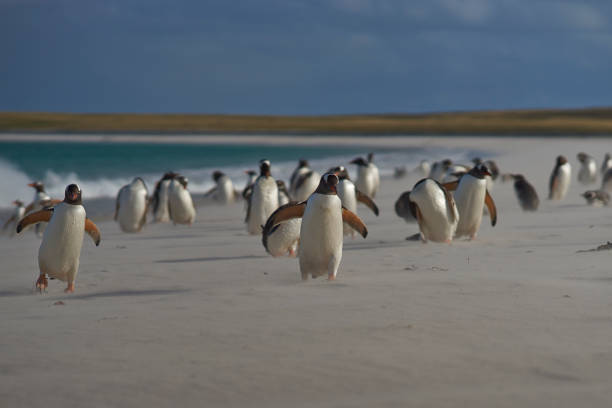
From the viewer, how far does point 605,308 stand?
→ 4.89m

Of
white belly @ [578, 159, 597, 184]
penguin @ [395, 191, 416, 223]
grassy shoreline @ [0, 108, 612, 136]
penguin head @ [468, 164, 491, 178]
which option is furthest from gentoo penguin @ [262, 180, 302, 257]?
grassy shoreline @ [0, 108, 612, 136]

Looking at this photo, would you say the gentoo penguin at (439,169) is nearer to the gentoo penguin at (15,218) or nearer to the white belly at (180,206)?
the white belly at (180,206)

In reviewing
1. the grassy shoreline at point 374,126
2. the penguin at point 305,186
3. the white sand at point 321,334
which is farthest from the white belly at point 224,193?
the grassy shoreline at point 374,126

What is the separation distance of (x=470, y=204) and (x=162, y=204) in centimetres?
567

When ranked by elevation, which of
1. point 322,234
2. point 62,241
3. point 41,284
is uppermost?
point 322,234

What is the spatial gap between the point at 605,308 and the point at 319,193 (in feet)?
7.58

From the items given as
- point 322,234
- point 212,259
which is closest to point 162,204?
point 212,259

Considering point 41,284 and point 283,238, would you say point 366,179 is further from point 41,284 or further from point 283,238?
point 41,284

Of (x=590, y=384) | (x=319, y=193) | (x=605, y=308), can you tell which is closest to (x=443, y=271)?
(x=319, y=193)

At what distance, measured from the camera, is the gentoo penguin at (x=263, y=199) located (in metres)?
9.85

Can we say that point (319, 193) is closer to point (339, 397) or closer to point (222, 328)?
point (222, 328)

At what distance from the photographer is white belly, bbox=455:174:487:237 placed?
9102mm

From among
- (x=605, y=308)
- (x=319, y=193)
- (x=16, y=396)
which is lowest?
(x=16, y=396)

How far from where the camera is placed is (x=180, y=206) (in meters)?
12.7
